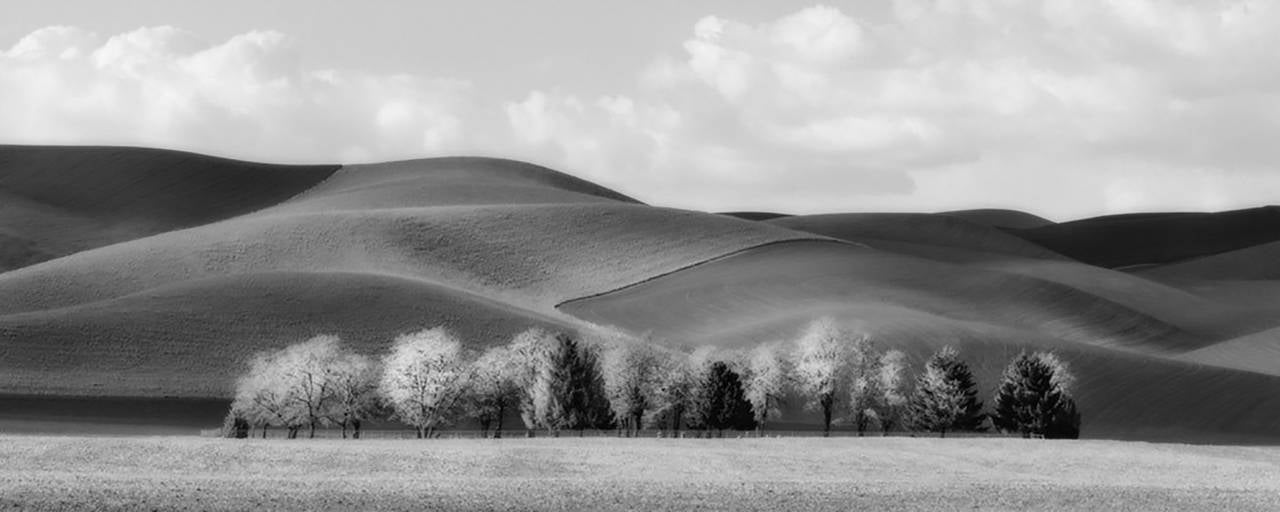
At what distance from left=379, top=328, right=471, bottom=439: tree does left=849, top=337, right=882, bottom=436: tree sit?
27.2 m

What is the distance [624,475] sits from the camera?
60.5 meters

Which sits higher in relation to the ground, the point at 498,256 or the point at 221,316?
the point at 498,256

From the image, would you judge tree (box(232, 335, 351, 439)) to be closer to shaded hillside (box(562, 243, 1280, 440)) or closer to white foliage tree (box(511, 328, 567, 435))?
white foliage tree (box(511, 328, 567, 435))

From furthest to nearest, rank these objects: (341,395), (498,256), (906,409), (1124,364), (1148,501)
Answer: (498,256)
(1124,364)
(906,409)
(341,395)
(1148,501)

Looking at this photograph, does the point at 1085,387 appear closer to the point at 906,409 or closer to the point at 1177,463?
the point at 906,409

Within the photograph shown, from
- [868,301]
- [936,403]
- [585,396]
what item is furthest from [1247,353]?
[585,396]

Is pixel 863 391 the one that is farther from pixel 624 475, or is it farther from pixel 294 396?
pixel 624 475

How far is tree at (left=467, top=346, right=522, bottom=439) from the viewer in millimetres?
111688

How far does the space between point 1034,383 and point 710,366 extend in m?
20.7

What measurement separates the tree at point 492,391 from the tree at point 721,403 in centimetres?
1175

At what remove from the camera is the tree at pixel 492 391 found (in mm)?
111688

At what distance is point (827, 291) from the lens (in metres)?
174

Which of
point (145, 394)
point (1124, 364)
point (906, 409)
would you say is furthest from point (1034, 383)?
point (145, 394)

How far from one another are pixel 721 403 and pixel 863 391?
17419 mm
